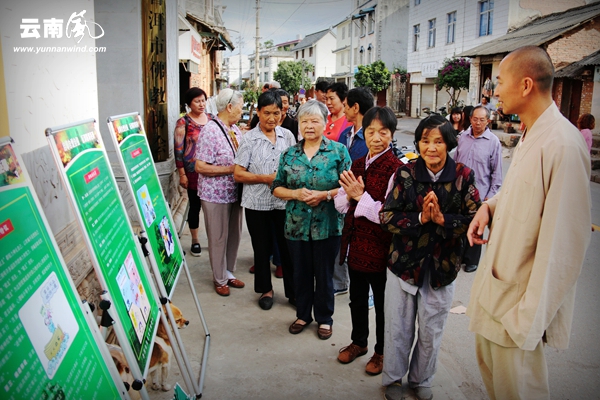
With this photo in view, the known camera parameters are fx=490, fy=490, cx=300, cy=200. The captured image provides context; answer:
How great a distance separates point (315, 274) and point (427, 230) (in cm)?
128

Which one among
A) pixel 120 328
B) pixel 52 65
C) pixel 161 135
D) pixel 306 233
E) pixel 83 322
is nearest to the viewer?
pixel 83 322

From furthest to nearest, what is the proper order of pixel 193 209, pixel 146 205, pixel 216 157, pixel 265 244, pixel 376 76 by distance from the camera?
1. pixel 376 76
2. pixel 193 209
3. pixel 216 157
4. pixel 265 244
5. pixel 146 205

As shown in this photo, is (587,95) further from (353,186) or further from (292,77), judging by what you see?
(292,77)

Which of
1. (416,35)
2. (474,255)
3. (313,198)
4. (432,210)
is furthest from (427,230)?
(416,35)

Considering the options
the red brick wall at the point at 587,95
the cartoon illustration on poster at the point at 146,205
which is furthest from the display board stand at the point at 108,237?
the red brick wall at the point at 587,95

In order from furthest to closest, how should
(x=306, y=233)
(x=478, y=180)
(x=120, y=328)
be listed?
(x=478, y=180), (x=306, y=233), (x=120, y=328)

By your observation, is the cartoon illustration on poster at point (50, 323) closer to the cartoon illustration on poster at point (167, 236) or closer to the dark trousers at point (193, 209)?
the cartoon illustration on poster at point (167, 236)

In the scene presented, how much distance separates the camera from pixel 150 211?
2.89m

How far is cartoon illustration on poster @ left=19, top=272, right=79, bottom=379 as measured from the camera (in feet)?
4.55

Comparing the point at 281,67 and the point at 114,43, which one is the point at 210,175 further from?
the point at 281,67

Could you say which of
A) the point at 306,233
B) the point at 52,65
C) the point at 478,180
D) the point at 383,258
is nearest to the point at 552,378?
the point at 383,258

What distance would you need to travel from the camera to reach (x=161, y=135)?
20.7 feet

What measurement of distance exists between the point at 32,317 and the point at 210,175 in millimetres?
3075

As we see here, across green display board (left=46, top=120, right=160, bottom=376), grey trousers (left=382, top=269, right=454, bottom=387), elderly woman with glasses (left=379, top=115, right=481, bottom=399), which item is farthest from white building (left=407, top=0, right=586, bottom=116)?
green display board (left=46, top=120, right=160, bottom=376)
